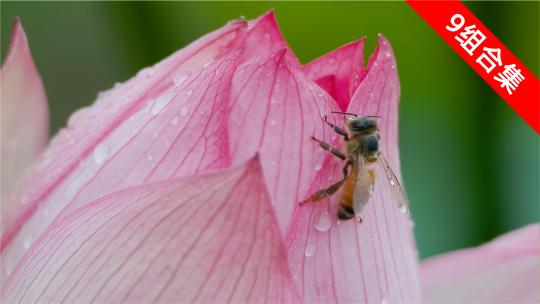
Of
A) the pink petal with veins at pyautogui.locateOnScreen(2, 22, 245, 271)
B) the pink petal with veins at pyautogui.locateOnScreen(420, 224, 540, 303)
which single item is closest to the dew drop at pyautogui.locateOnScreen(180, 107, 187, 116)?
the pink petal with veins at pyautogui.locateOnScreen(2, 22, 245, 271)

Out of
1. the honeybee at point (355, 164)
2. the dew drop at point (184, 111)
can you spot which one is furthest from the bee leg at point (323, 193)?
the dew drop at point (184, 111)

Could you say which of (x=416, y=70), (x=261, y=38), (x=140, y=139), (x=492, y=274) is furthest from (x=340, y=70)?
(x=416, y=70)

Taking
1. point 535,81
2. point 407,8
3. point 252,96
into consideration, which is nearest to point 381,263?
point 252,96

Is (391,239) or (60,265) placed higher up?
(60,265)

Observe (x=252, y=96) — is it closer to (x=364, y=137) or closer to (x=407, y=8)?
(x=364, y=137)

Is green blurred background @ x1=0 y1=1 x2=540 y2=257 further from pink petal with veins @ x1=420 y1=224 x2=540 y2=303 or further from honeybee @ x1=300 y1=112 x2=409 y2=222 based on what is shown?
honeybee @ x1=300 y1=112 x2=409 y2=222

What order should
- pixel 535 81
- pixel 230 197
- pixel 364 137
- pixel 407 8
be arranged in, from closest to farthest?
pixel 230 197 → pixel 364 137 → pixel 535 81 → pixel 407 8

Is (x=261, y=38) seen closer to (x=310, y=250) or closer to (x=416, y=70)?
(x=310, y=250)
